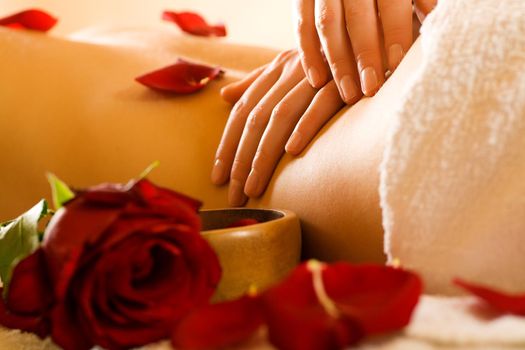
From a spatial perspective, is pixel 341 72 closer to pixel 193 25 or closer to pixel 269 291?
pixel 269 291

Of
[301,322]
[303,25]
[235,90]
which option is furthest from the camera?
[235,90]

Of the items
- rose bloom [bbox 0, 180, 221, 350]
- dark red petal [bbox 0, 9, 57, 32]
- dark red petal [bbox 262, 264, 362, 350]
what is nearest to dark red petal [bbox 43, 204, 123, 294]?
rose bloom [bbox 0, 180, 221, 350]

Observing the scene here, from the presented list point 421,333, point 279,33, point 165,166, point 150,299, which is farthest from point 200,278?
point 279,33

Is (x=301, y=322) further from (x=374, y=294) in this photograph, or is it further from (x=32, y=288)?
(x=32, y=288)

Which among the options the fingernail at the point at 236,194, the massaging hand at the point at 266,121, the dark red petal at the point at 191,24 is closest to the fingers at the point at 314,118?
the massaging hand at the point at 266,121

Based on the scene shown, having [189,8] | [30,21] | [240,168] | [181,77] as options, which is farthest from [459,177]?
[189,8]

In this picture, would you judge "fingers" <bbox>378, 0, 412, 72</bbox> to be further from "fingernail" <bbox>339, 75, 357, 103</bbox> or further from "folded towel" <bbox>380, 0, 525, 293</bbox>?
"folded towel" <bbox>380, 0, 525, 293</bbox>

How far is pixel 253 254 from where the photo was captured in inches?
18.5

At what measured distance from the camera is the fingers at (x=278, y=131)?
2.27 feet

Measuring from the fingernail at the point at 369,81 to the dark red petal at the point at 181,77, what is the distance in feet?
0.98

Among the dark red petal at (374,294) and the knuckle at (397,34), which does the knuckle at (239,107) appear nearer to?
the knuckle at (397,34)

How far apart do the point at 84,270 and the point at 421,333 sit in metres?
0.19

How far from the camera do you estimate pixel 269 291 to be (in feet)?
1.05

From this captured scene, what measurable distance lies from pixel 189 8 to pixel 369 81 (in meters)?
1.69
